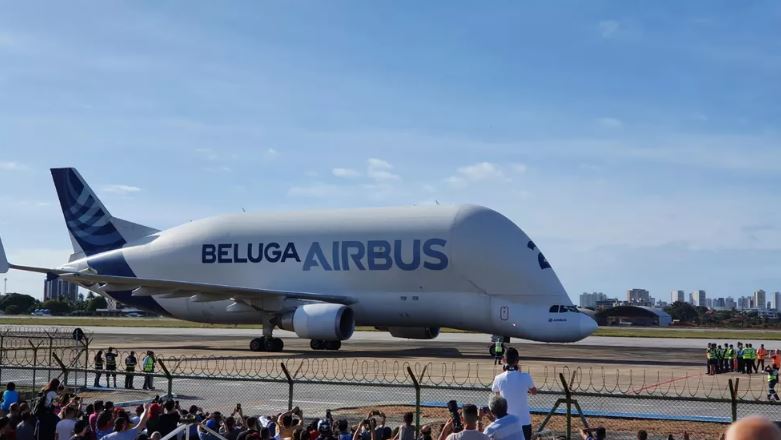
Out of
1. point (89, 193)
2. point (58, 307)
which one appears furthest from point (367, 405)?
point (58, 307)

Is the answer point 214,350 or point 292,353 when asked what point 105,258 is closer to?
point 214,350

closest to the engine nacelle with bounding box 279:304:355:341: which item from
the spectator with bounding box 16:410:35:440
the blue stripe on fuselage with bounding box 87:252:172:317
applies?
the blue stripe on fuselage with bounding box 87:252:172:317

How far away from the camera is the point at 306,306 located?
119 feet

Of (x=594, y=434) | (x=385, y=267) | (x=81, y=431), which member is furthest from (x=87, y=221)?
(x=594, y=434)

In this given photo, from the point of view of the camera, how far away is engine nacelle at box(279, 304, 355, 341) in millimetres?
35281

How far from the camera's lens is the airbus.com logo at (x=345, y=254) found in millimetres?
36625

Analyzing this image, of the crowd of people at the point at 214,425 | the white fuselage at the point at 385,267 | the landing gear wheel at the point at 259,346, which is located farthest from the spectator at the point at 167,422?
the landing gear wheel at the point at 259,346

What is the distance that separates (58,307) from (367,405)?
132m

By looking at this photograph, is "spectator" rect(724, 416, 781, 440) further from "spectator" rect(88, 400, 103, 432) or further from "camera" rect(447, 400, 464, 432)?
"spectator" rect(88, 400, 103, 432)

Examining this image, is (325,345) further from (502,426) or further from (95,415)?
(502,426)

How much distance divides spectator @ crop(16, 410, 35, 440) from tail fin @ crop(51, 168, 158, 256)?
3695cm

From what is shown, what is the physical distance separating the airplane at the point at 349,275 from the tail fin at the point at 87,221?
5.64 feet

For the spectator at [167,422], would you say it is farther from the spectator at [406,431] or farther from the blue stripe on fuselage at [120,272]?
the blue stripe on fuselage at [120,272]

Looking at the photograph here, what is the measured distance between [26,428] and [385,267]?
91.0 feet
